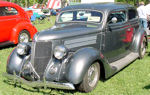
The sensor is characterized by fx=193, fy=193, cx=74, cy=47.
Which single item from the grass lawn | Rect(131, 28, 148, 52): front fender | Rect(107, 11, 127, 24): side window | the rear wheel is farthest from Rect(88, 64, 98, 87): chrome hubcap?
the rear wheel

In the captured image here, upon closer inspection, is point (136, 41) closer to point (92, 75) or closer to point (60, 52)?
point (92, 75)

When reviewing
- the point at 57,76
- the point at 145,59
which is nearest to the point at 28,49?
the point at 57,76

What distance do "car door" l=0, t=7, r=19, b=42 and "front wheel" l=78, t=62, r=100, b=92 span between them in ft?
15.1

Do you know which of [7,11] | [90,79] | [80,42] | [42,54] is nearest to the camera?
[42,54]

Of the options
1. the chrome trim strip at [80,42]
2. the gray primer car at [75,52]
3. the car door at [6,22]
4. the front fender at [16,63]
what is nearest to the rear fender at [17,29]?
the car door at [6,22]

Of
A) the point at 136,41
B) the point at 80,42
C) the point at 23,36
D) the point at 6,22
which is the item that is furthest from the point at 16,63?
the point at 23,36

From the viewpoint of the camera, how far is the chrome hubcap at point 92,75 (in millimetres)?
3670

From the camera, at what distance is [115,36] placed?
15.5ft

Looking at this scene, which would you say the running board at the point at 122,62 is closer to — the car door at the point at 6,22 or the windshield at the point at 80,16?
the windshield at the point at 80,16

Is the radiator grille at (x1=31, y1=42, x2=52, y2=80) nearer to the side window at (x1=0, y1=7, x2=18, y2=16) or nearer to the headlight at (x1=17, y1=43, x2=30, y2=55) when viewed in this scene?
the headlight at (x1=17, y1=43, x2=30, y2=55)

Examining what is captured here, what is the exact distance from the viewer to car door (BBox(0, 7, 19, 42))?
7098mm

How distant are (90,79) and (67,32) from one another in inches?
40.4

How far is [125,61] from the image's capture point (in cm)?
493

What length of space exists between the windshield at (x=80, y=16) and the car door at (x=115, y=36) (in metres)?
0.30
